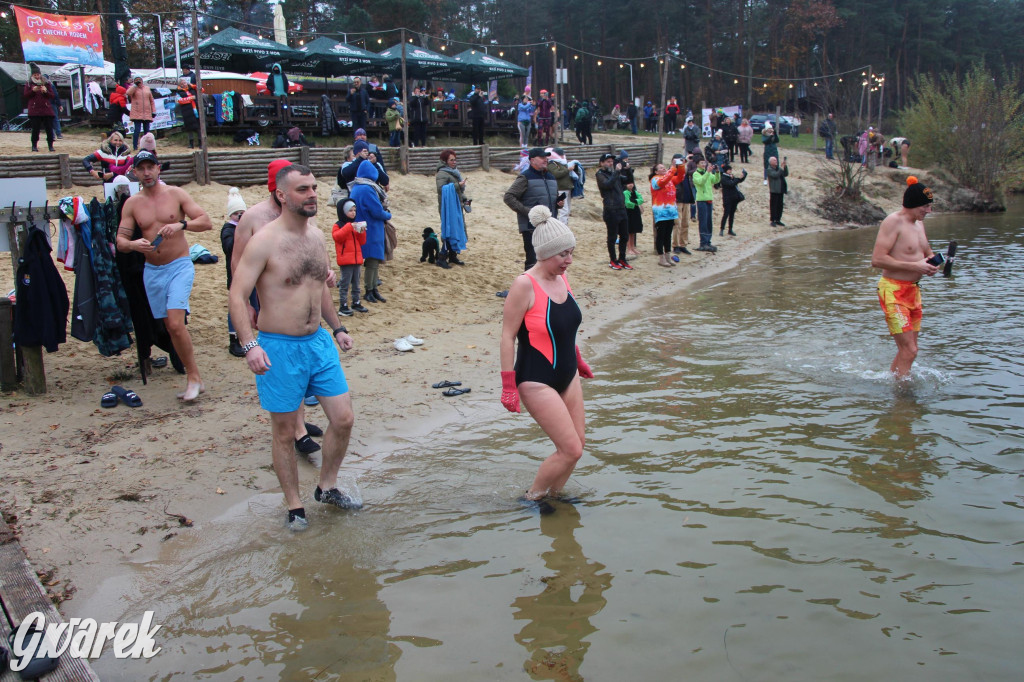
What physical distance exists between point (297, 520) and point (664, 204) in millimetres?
10490

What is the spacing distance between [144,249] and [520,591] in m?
4.17

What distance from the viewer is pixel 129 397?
6.31 m

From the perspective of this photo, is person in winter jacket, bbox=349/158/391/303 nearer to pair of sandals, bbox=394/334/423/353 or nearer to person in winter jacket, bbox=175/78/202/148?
pair of sandals, bbox=394/334/423/353

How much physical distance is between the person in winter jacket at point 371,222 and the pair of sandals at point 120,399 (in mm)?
4003

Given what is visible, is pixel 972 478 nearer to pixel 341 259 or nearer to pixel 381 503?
pixel 381 503

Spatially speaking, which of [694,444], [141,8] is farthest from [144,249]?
[141,8]

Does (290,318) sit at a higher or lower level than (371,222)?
lower

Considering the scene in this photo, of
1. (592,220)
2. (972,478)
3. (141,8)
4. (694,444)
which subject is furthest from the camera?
(141,8)

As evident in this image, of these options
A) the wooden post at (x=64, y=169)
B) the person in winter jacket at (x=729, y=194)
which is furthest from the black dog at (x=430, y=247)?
the person in winter jacket at (x=729, y=194)

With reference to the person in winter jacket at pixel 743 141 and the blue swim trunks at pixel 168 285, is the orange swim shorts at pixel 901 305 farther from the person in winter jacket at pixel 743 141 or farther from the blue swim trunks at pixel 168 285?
the person in winter jacket at pixel 743 141

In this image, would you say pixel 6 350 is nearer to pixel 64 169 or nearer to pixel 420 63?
pixel 64 169


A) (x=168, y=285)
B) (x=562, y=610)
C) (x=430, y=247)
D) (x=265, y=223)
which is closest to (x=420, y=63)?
(x=430, y=247)

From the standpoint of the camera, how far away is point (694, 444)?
6020 mm

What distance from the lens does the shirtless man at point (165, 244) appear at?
6277 mm
